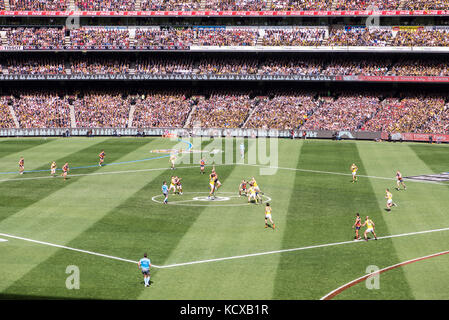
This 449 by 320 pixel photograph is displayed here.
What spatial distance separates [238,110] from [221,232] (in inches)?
1840

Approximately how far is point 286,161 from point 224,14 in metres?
34.3

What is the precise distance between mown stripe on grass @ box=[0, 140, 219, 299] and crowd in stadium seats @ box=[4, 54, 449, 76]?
39.9 metres

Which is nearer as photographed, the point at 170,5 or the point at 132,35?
the point at 170,5

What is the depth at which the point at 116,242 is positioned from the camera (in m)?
29.3

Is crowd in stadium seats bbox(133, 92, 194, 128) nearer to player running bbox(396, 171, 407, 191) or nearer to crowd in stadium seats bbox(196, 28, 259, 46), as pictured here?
crowd in stadium seats bbox(196, 28, 259, 46)

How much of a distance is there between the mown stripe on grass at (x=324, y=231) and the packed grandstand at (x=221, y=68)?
24.4 meters

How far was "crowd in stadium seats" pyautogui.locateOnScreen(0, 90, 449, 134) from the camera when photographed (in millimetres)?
71188

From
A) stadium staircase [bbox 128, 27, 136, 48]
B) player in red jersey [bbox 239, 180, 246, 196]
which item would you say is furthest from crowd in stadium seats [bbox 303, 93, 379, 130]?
player in red jersey [bbox 239, 180, 246, 196]

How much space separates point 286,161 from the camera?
5472cm

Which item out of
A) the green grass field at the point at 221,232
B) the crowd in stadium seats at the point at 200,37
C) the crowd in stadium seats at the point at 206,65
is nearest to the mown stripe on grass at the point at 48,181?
the green grass field at the point at 221,232

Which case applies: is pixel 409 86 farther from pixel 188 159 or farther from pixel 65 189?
pixel 65 189

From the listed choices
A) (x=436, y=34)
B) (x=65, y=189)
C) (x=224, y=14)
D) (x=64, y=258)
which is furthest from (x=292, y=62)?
(x=64, y=258)

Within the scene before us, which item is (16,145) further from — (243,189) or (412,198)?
(412,198)

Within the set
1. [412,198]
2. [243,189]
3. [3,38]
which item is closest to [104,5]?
[3,38]
